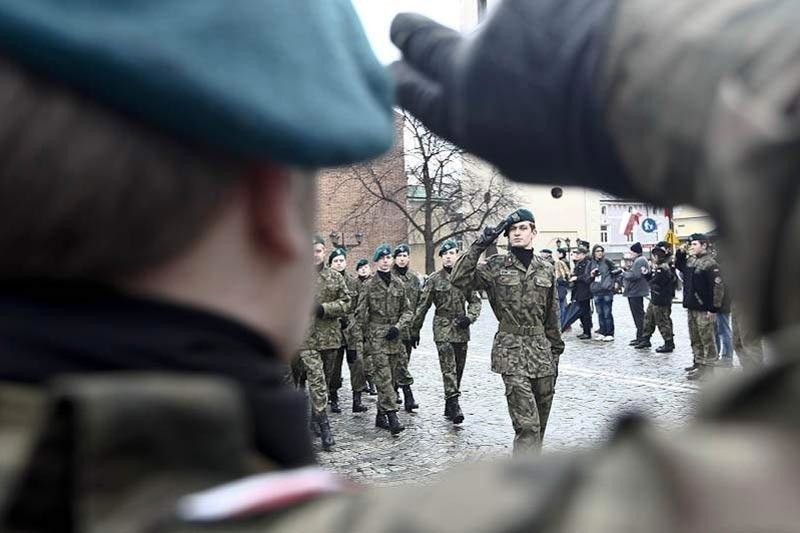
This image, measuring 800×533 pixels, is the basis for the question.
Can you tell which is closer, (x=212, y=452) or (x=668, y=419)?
(x=212, y=452)

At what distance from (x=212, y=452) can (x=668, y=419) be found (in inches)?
293

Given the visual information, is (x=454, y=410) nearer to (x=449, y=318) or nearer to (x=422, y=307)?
(x=449, y=318)

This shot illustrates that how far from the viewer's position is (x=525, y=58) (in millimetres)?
692

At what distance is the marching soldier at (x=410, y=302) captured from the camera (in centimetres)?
948

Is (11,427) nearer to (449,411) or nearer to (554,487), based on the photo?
(554,487)

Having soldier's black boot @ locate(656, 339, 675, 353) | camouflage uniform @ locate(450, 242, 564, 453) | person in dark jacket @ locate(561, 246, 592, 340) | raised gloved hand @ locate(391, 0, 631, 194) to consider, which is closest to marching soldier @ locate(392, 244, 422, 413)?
camouflage uniform @ locate(450, 242, 564, 453)

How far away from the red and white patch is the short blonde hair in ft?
0.60

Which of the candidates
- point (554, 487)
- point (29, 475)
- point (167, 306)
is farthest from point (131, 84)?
point (554, 487)

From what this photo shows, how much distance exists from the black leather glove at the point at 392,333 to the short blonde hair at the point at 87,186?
29.0ft

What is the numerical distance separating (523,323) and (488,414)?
1904 millimetres

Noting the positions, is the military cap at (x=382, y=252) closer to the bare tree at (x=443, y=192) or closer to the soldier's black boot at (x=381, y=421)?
the soldier's black boot at (x=381, y=421)

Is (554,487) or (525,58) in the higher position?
(525,58)

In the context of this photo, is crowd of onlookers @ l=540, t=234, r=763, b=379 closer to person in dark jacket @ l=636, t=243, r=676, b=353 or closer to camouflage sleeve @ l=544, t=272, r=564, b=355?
person in dark jacket @ l=636, t=243, r=676, b=353

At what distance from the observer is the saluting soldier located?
6733 mm
